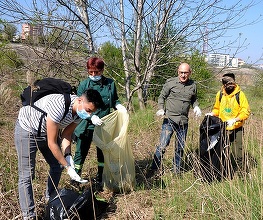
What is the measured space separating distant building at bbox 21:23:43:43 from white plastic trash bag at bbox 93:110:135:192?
119 inches

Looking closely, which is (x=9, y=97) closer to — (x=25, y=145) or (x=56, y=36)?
(x=56, y=36)

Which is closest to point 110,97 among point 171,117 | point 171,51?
point 171,117

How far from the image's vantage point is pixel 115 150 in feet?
9.13

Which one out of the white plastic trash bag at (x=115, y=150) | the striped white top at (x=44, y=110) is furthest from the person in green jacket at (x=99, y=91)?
the striped white top at (x=44, y=110)

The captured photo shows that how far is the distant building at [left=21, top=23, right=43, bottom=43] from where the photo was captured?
16.5 ft

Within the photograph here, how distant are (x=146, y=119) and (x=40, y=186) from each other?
2.97 metres

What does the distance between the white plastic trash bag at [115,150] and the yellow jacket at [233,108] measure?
1.14 meters

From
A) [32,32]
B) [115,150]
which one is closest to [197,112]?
[115,150]

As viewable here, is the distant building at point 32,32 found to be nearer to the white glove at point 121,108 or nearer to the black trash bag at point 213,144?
the white glove at point 121,108

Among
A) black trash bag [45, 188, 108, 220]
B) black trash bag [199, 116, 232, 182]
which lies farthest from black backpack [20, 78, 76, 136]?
black trash bag [199, 116, 232, 182]

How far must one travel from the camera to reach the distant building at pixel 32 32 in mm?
5035

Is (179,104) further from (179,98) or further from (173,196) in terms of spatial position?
(173,196)

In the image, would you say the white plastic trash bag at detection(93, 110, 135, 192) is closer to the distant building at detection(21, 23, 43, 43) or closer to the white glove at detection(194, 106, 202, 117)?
the white glove at detection(194, 106, 202, 117)

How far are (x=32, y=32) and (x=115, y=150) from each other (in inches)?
137
